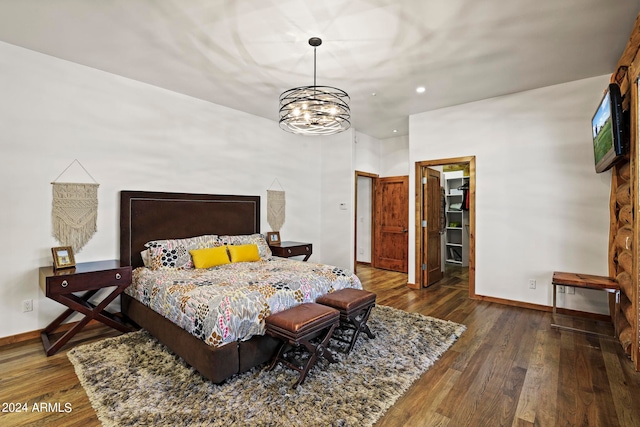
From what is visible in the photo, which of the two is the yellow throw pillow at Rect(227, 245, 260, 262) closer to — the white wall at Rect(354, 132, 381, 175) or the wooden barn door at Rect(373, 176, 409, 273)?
the white wall at Rect(354, 132, 381, 175)

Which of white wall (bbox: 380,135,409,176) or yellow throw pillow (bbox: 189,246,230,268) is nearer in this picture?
yellow throw pillow (bbox: 189,246,230,268)

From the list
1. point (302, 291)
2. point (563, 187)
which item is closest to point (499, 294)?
point (563, 187)

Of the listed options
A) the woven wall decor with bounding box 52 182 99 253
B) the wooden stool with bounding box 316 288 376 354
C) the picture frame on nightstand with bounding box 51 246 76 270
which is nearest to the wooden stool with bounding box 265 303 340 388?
the wooden stool with bounding box 316 288 376 354

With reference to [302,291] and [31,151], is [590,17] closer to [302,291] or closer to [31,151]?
[302,291]

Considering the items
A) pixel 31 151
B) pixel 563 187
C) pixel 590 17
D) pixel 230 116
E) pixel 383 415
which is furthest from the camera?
pixel 230 116

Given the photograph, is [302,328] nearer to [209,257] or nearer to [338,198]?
[209,257]

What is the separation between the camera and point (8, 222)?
2.98m

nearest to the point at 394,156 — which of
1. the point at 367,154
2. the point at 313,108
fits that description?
the point at 367,154

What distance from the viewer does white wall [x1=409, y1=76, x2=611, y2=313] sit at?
373cm

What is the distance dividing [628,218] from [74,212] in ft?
18.4

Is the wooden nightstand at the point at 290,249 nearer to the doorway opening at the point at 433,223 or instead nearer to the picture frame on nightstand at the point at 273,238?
the picture frame on nightstand at the point at 273,238

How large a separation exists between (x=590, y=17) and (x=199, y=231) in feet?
15.6

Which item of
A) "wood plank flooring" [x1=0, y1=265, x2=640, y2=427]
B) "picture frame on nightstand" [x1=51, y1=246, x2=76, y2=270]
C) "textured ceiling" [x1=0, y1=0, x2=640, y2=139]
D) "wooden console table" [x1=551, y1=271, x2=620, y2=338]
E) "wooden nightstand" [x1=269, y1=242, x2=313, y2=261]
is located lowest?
"wood plank flooring" [x1=0, y1=265, x2=640, y2=427]

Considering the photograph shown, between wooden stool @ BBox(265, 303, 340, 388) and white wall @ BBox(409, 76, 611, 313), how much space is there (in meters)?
3.05
